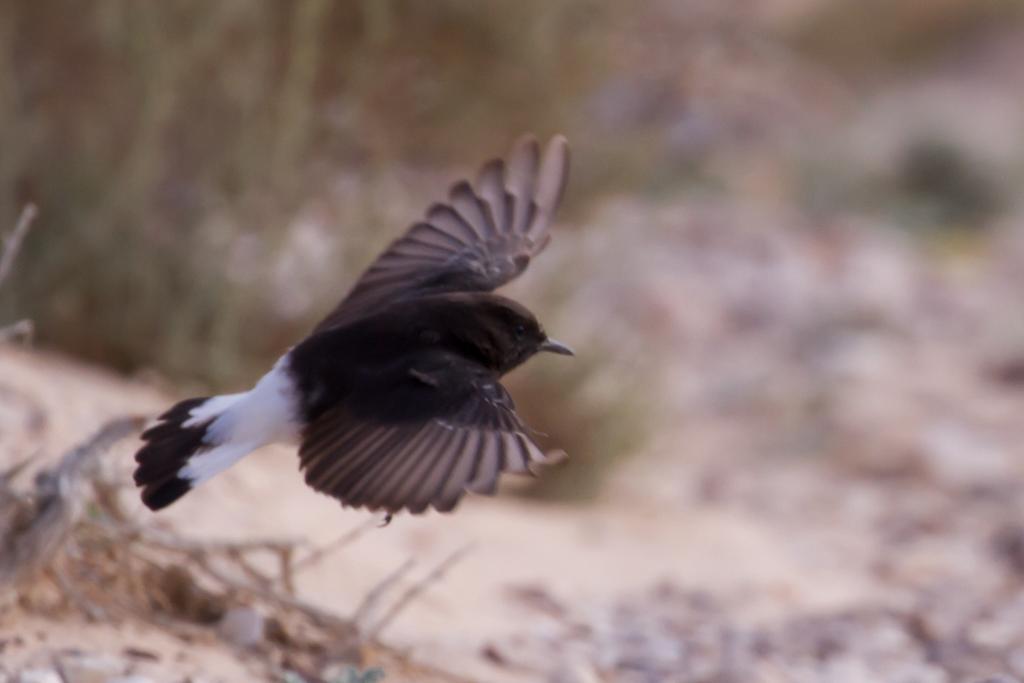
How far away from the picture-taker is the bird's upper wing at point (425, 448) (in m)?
2.85

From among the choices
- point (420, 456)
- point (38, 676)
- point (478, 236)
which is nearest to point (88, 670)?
point (38, 676)

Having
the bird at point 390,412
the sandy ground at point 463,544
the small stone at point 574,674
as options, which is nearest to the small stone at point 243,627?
the sandy ground at point 463,544

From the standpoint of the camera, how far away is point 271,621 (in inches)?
136

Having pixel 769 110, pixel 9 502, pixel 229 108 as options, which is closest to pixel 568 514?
pixel 229 108

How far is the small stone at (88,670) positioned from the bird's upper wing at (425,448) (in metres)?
0.52

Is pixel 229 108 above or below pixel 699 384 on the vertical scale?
below

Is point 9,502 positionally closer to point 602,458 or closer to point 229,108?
point 229,108

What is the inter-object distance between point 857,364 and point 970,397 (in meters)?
0.71

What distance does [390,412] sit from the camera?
3.08 metres

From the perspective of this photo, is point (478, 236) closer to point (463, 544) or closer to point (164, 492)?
point (164, 492)

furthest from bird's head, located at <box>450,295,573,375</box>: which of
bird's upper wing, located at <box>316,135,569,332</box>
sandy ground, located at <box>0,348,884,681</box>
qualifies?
sandy ground, located at <box>0,348,884,681</box>

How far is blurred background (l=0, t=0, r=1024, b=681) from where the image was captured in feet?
18.5

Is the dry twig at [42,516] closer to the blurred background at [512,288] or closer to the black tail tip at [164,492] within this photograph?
the black tail tip at [164,492]

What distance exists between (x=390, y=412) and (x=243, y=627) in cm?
66
